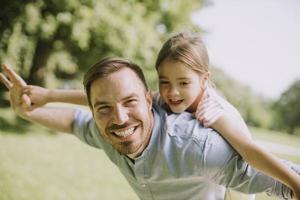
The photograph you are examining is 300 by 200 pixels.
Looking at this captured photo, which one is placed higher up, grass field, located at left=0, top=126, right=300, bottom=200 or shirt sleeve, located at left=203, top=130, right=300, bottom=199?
shirt sleeve, located at left=203, top=130, right=300, bottom=199

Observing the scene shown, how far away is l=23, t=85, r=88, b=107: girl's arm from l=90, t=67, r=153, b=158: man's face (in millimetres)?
192

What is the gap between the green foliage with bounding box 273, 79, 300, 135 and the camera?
9.05m

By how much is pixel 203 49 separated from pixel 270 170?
554 mm

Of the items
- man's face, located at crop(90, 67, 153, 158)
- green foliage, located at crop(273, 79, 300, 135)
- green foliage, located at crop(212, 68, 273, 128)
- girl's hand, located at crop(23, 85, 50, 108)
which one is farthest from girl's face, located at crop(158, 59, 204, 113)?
green foliage, located at crop(273, 79, 300, 135)

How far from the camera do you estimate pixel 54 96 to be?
125 centimetres

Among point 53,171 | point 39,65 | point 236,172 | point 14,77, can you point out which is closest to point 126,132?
point 236,172

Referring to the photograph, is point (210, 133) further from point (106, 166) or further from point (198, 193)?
point (106, 166)

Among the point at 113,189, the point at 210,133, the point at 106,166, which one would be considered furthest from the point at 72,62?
the point at 210,133

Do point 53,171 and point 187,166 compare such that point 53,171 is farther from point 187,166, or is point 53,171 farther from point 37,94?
point 187,166

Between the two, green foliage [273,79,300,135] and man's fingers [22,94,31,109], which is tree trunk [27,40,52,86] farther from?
green foliage [273,79,300,135]

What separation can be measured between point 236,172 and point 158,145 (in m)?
0.22

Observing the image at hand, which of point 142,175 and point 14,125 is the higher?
point 142,175

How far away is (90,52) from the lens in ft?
14.1

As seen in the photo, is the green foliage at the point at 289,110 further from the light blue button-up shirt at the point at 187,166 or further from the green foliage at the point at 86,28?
the light blue button-up shirt at the point at 187,166
